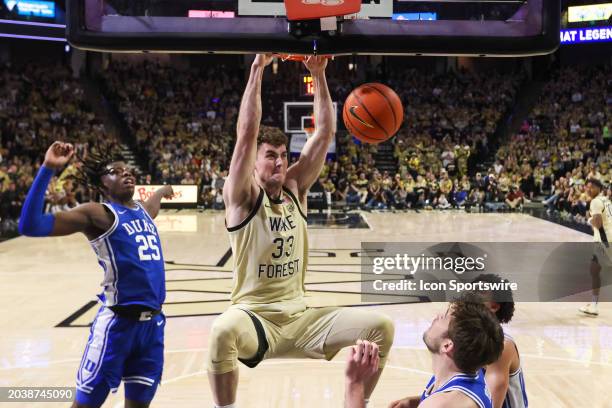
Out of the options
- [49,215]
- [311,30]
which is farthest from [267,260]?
[311,30]

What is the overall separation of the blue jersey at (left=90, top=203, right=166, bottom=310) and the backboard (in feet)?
3.20

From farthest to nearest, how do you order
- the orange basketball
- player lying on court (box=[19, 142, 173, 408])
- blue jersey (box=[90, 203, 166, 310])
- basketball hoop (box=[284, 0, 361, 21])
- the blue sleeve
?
1. the orange basketball
2. basketball hoop (box=[284, 0, 361, 21])
3. blue jersey (box=[90, 203, 166, 310])
4. player lying on court (box=[19, 142, 173, 408])
5. the blue sleeve

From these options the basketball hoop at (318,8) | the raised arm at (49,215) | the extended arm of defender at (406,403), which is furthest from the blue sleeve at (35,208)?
the extended arm of defender at (406,403)

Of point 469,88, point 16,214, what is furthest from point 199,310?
point 469,88

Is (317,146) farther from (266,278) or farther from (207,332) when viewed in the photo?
(207,332)

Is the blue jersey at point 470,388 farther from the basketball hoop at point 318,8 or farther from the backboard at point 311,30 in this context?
the basketball hoop at point 318,8

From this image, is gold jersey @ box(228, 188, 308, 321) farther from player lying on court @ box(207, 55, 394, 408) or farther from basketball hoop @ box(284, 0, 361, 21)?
basketball hoop @ box(284, 0, 361, 21)

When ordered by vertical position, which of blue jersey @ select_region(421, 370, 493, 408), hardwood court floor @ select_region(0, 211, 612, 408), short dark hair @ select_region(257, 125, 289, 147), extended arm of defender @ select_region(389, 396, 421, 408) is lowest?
hardwood court floor @ select_region(0, 211, 612, 408)

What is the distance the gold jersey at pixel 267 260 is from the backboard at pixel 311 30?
88cm

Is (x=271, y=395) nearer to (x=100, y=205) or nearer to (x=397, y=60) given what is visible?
(x=100, y=205)

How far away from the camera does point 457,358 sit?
96.0 inches

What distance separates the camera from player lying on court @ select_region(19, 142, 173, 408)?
3.46 m

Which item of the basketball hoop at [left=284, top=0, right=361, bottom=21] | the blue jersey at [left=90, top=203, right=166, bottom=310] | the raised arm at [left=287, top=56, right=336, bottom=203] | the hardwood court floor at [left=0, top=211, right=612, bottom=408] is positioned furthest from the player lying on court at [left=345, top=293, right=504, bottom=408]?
the hardwood court floor at [left=0, top=211, right=612, bottom=408]

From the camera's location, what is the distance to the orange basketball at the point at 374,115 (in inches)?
181
